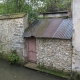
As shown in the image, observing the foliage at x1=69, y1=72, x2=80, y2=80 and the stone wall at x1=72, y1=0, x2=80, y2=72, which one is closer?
the stone wall at x1=72, y1=0, x2=80, y2=72

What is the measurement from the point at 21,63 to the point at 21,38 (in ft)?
6.42

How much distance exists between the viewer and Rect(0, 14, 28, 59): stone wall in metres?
11.0

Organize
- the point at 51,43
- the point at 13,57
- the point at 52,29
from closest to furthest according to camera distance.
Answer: the point at 51,43 < the point at 52,29 < the point at 13,57

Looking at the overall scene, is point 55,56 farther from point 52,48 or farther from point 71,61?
point 71,61

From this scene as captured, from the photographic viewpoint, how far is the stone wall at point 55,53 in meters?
8.44

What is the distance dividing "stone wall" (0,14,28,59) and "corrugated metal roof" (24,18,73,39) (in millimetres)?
709

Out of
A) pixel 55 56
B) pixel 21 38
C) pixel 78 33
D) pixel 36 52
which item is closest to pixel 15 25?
pixel 21 38

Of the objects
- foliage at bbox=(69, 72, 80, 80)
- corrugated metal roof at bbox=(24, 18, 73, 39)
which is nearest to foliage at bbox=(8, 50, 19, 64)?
corrugated metal roof at bbox=(24, 18, 73, 39)

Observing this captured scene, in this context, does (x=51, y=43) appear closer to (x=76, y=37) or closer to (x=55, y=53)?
(x=55, y=53)

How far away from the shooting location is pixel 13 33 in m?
11.6

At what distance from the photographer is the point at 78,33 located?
791 centimetres

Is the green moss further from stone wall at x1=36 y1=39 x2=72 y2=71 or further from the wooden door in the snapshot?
the wooden door

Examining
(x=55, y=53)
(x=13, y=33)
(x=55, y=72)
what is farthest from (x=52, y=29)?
(x=13, y=33)

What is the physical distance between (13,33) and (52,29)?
3.63 meters
